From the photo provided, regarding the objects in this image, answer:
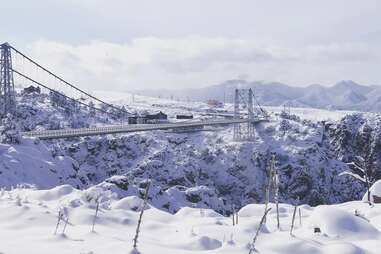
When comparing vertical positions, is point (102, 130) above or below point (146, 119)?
below

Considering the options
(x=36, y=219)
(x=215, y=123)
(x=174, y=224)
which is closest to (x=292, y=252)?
(x=174, y=224)

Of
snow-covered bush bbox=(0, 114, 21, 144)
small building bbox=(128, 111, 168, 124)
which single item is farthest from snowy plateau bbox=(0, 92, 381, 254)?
small building bbox=(128, 111, 168, 124)

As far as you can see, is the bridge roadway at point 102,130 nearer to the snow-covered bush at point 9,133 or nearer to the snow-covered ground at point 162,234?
the snow-covered bush at point 9,133

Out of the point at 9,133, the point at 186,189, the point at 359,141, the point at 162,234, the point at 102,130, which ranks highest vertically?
the point at 102,130

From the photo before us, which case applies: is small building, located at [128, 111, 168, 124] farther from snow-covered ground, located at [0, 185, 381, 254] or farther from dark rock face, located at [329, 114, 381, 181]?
snow-covered ground, located at [0, 185, 381, 254]

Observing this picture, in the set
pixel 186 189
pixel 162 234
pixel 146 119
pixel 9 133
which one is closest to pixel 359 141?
pixel 146 119

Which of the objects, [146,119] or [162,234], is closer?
[162,234]

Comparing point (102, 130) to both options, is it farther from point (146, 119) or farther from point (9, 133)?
point (146, 119)
